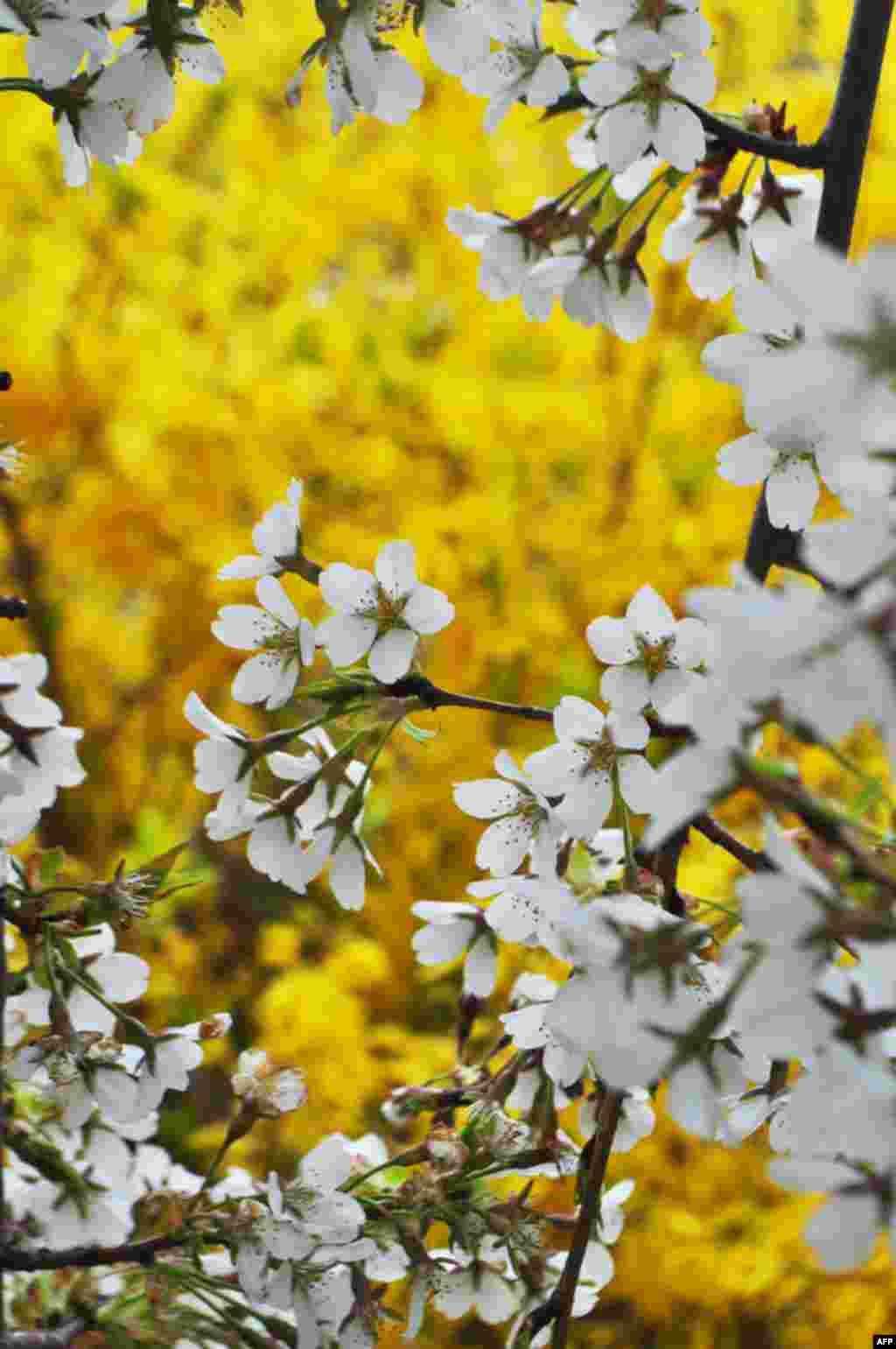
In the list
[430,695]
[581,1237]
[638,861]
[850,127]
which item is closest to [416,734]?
[430,695]

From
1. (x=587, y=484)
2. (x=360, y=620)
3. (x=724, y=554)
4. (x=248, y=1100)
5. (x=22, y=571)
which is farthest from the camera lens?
(x=22, y=571)

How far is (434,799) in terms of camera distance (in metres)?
2.24

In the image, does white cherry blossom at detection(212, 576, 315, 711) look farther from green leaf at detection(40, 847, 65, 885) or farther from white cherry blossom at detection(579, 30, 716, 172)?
white cherry blossom at detection(579, 30, 716, 172)

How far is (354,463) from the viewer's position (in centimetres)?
228

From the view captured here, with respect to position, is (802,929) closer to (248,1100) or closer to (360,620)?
(360,620)

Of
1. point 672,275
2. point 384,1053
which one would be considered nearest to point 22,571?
point 384,1053

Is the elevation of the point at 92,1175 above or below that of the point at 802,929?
below

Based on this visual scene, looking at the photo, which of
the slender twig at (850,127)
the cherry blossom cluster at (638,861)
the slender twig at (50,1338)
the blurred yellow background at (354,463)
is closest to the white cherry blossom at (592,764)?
the cherry blossom cluster at (638,861)

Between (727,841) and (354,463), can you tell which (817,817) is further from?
(354,463)

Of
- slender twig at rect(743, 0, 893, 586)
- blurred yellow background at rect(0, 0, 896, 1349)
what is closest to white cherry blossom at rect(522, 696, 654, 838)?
slender twig at rect(743, 0, 893, 586)

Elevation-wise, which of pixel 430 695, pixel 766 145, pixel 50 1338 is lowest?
pixel 50 1338

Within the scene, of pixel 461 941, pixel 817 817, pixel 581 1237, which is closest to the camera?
pixel 817 817

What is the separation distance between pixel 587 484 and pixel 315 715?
161cm

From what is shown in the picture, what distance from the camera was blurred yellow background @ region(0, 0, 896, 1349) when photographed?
210 cm
